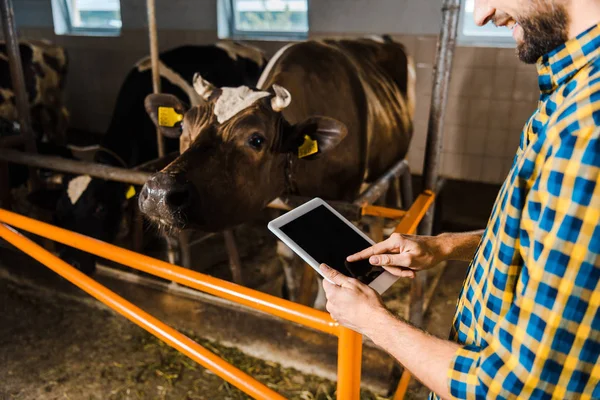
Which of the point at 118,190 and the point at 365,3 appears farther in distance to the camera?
the point at 365,3

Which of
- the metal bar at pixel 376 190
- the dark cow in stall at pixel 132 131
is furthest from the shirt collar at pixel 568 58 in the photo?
the dark cow in stall at pixel 132 131

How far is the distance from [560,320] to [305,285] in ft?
7.58

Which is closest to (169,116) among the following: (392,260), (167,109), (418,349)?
(167,109)

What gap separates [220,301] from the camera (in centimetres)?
288

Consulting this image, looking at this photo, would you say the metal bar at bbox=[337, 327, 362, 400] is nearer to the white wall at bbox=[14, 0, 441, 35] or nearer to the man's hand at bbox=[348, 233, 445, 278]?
the man's hand at bbox=[348, 233, 445, 278]

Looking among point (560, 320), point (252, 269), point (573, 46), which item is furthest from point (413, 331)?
point (252, 269)

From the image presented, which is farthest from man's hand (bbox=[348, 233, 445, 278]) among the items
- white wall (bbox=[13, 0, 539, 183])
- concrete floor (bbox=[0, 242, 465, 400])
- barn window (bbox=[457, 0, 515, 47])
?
barn window (bbox=[457, 0, 515, 47])

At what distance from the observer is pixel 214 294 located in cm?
139

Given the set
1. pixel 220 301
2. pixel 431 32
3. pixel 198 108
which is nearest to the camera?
pixel 198 108

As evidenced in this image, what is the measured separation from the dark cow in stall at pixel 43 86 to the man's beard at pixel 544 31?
19.8 ft

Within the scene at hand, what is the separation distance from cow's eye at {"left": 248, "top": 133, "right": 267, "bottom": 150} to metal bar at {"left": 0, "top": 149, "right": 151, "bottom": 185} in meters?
0.47

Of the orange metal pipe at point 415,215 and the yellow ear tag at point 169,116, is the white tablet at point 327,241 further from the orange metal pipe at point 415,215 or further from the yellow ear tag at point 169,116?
the yellow ear tag at point 169,116

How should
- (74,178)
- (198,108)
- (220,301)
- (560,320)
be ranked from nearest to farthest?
(560,320), (198,108), (220,301), (74,178)

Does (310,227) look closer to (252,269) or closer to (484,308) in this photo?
(484,308)
